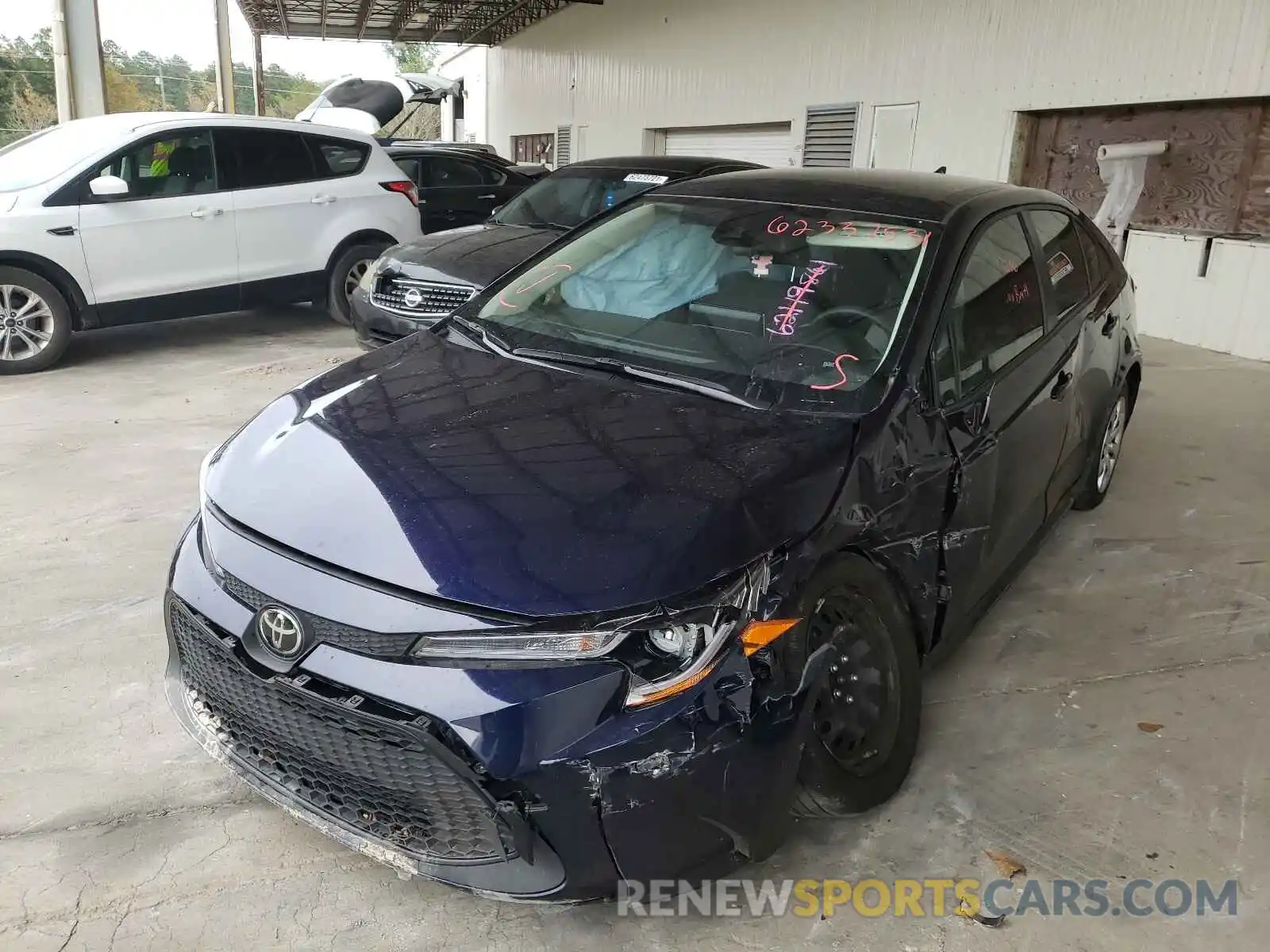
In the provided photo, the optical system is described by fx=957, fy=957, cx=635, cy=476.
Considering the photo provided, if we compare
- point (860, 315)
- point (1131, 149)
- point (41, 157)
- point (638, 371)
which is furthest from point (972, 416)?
point (1131, 149)

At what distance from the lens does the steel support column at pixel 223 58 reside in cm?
2069

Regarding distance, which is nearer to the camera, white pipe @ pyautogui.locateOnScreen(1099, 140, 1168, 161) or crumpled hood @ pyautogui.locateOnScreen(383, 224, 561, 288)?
crumpled hood @ pyautogui.locateOnScreen(383, 224, 561, 288)

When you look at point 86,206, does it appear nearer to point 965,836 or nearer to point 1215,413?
point 965,836

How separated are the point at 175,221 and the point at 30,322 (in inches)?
44.0

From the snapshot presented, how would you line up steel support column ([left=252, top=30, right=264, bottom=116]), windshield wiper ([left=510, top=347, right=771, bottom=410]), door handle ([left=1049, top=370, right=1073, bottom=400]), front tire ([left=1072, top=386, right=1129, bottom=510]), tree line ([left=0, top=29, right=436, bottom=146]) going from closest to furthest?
windshield wiper ([left=510, top=347, right=771, bottom=410])
door handle ([left=1049, top=370, right=1073, bottom=400])
front tire ([left=1072, top=386, right=1129, bottom=510])
tree line ([left=0, top=29, right=436, bottom=146])
steel support column ([left=252, top=30, right=264, bottom=116])

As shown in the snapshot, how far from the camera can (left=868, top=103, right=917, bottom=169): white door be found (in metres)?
10.5

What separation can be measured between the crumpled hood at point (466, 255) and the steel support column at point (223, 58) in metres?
17.2

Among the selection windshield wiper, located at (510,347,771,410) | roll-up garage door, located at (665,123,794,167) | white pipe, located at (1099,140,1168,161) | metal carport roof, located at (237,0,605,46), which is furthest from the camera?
metal carport roof, located at (237,0,605,46)

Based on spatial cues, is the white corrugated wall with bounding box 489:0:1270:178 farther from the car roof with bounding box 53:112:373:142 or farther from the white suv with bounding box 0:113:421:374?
the car roof with bounding box 53:112:373:142

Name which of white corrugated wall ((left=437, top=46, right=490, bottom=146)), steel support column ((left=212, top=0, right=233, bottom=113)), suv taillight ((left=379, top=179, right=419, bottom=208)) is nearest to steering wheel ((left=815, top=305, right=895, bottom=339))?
suv taillight ((left=379, top=179, right=419, bottom=208))

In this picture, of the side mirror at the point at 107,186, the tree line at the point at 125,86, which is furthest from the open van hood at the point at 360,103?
the side mirror at the point at 107,186

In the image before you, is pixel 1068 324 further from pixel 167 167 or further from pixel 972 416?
pixel 167 167

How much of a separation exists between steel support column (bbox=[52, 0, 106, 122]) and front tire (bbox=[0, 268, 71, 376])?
25.7ft

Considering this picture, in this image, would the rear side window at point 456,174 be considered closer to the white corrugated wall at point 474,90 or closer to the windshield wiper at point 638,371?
the windshield wiper at point 638,371
